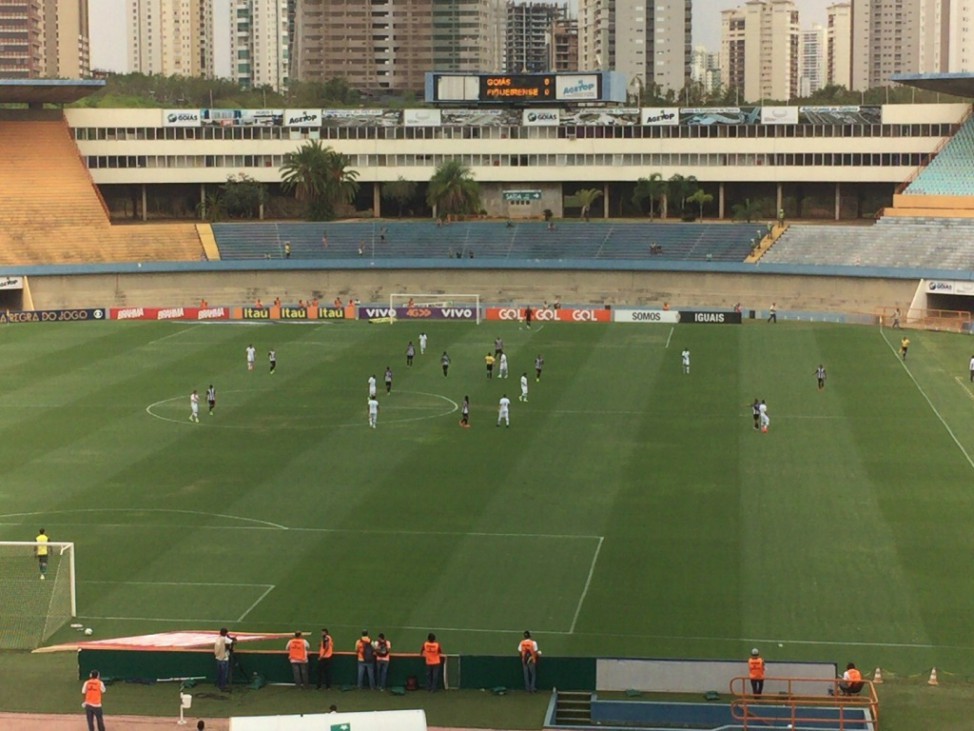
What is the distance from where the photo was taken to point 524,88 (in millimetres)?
122812

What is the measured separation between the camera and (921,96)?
17475cm

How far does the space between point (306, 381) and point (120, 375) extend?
8856 mm

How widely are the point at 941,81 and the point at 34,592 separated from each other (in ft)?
271

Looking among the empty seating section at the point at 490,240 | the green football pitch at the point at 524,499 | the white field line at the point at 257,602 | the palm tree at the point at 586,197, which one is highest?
the palm tree at the point at 586,197

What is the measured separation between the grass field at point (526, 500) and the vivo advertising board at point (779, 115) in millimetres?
42496

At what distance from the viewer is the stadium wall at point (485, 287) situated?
97562 millimetres

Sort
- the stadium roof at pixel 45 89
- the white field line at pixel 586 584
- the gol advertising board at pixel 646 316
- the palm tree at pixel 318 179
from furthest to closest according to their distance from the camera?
1. the palm tree at pixel 318 179
2. the stadium roof at pixel 45 89
3. the gol advertising board at pixel 646 316
4. the white field line at pixel 586 584

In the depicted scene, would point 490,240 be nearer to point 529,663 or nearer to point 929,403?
point 929,403

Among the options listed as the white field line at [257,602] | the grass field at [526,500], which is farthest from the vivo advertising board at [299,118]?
the white field line at [257,602]

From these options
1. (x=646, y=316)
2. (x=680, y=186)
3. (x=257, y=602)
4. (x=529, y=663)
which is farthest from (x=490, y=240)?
(x=529, y=663)

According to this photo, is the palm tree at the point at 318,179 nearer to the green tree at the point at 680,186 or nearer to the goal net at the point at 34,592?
the green tree at the point at 680,186

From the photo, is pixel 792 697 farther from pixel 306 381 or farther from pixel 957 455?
pixel 306 381

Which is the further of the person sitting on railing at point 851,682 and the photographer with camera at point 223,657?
the photographer with camera at point 223,657

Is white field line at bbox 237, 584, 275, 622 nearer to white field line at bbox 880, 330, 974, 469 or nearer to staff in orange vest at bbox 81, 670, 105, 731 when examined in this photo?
staff in orange vest at bbox 81, 670, 105, 731
